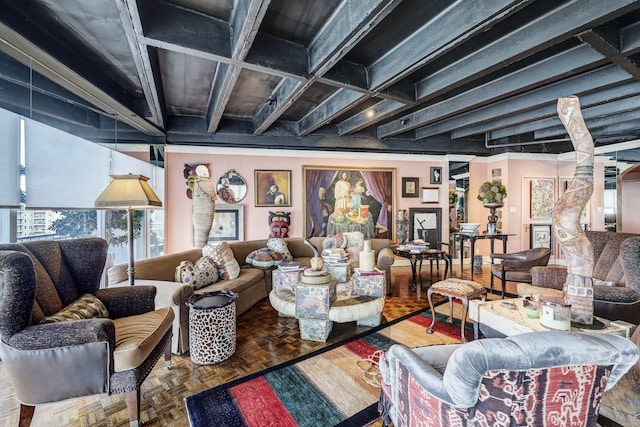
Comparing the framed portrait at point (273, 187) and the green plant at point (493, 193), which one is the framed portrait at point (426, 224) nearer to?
the green plant at point (493, 193)

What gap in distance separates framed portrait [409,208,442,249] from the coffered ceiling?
7.42ft

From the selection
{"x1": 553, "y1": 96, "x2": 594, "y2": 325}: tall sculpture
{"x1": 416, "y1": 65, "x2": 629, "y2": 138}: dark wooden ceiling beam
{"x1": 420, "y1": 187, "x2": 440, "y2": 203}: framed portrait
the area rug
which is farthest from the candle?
{"x1": 420, "y1": 187, "x2": 440, "y2": 203}: framed portrait

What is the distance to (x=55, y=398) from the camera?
1534 millimetres

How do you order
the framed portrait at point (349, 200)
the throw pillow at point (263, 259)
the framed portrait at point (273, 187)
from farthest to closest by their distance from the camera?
the framed portrait at point (349, 200)
the framed portrait at point (273, 187)
the throw pillow at point (263, 259)

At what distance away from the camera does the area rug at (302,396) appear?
171 centimetres

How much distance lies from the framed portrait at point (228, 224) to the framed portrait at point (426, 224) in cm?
353

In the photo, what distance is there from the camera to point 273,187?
544cm

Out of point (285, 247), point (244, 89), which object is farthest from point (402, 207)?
point (244, 89)

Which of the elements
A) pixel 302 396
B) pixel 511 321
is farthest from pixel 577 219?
pixel 302 396

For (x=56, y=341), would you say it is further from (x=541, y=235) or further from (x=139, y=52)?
(x=541, y=235)

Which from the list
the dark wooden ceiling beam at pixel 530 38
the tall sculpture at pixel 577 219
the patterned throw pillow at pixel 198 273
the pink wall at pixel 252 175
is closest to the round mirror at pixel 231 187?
the pink wall at pixel 252 175

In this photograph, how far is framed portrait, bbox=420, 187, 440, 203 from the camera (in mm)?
6207

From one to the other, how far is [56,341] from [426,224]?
19.6 ft

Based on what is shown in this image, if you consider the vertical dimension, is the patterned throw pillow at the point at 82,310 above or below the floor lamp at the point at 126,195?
below
